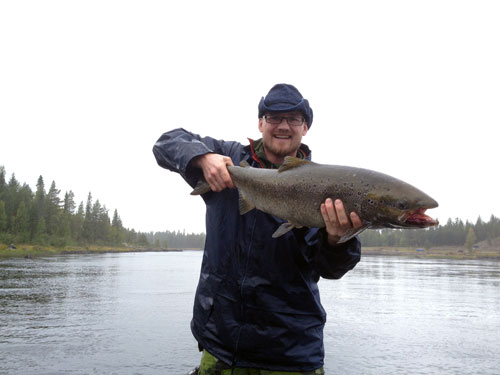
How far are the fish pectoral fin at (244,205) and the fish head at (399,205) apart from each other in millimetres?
1069

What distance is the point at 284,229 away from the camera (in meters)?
3.63

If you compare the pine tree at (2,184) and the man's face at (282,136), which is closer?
the man's face at (282,136)

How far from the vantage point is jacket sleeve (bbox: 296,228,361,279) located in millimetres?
3627

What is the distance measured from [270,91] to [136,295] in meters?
20.4

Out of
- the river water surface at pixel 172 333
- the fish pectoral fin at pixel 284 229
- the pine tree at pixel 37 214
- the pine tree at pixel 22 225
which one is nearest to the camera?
the fish pectoral fin at pixel 284 229

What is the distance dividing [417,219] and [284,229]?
1103 millimetres

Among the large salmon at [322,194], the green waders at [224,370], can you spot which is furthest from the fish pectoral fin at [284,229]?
the green waders at [224,370]

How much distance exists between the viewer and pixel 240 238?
3.87 m

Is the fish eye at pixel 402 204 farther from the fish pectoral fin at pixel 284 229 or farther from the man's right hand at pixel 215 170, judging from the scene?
the man's right hand at pixel 215 170

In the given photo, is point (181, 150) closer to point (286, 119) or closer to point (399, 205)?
point (286, 119)

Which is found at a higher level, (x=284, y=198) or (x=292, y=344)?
(x=284, y=198)

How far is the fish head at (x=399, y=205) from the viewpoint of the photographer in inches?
136

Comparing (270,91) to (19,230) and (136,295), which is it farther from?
(19,230)

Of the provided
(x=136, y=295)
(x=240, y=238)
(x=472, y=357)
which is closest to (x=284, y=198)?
(x=240, y=238)
